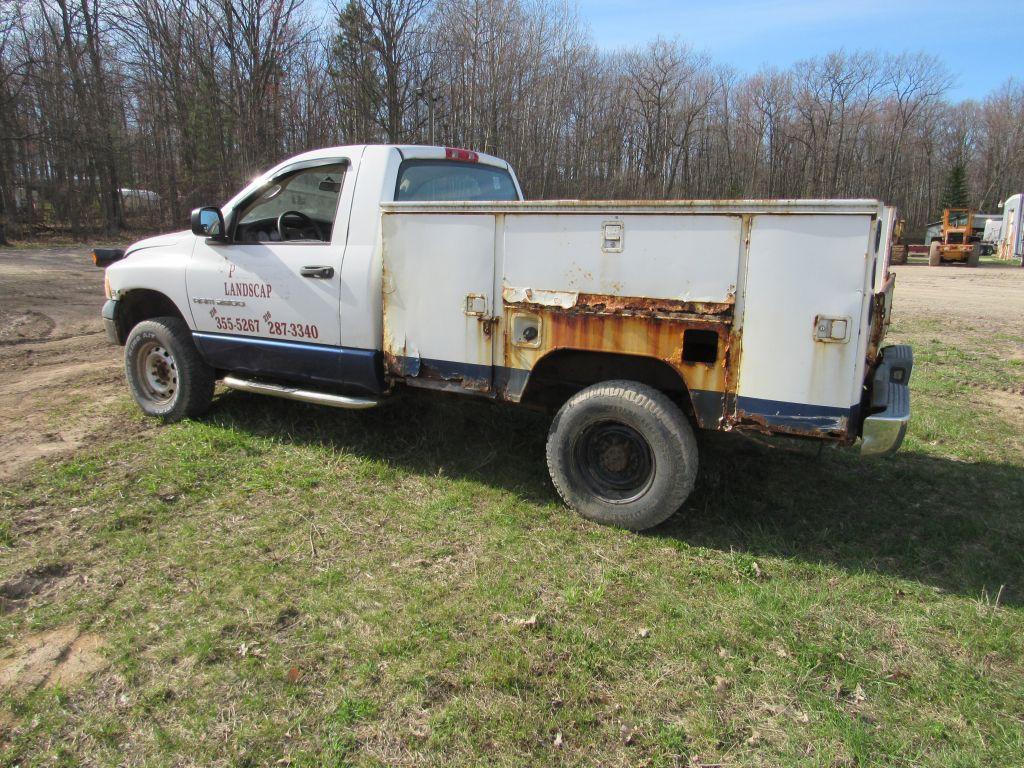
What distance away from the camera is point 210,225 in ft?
16.7

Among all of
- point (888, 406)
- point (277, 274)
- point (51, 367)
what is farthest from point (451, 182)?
point (51, 367)

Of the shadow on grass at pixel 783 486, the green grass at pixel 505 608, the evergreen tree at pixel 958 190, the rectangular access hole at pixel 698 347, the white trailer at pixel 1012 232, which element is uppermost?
the evergreen tree at pixel 958 190

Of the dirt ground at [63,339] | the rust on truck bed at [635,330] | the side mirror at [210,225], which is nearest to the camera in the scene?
the rust on truck bed at [635,330]

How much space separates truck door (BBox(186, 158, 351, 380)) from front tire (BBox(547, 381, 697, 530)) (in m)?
1.80

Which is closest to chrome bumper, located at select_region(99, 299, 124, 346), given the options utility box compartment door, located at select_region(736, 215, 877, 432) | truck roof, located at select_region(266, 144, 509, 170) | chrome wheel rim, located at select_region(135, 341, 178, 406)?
chrome wheel rim, located at select_region(135, 341, 178, 406)

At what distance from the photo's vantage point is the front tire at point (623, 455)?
3754 millimetres

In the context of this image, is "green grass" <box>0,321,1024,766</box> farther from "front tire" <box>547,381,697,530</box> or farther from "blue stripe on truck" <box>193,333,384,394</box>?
"blue stripe on truck" <box>193,333,384,394</box>

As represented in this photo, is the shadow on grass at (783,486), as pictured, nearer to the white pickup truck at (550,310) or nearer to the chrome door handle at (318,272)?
the white pickup truck at (550,310)

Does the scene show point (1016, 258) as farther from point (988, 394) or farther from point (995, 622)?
point (995, 622)

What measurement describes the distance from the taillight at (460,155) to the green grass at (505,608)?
83.5 inches

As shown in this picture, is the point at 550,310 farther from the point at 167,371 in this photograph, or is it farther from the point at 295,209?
the point at 167,371

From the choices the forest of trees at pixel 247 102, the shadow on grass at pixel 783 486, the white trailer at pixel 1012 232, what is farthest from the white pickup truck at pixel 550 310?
the white trailer at pixel 1012 232

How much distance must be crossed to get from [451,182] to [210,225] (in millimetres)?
1824

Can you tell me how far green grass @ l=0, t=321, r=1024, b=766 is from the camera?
97.7 inches
